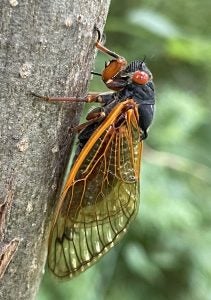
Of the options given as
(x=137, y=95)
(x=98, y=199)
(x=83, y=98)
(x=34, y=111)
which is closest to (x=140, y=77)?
(x=137, y=95)

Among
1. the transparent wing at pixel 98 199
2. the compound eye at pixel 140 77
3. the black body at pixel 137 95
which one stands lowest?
the transparent wing at pixel 98 199

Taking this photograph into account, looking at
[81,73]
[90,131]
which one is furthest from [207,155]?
[81,73]

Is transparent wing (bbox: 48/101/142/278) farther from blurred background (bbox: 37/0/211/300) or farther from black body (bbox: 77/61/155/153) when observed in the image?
blurred background (bbox: 37/0/211/300)

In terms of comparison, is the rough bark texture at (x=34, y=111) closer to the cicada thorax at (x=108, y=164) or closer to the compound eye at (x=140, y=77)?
the cicada thorax at (x=108, y=164)

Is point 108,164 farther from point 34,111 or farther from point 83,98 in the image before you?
point 34,111

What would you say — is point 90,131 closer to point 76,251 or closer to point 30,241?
point 76,251

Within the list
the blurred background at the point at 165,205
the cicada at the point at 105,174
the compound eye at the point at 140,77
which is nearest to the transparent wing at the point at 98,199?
the cicada at the point at 105,174

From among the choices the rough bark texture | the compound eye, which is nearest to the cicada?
the compound eye
